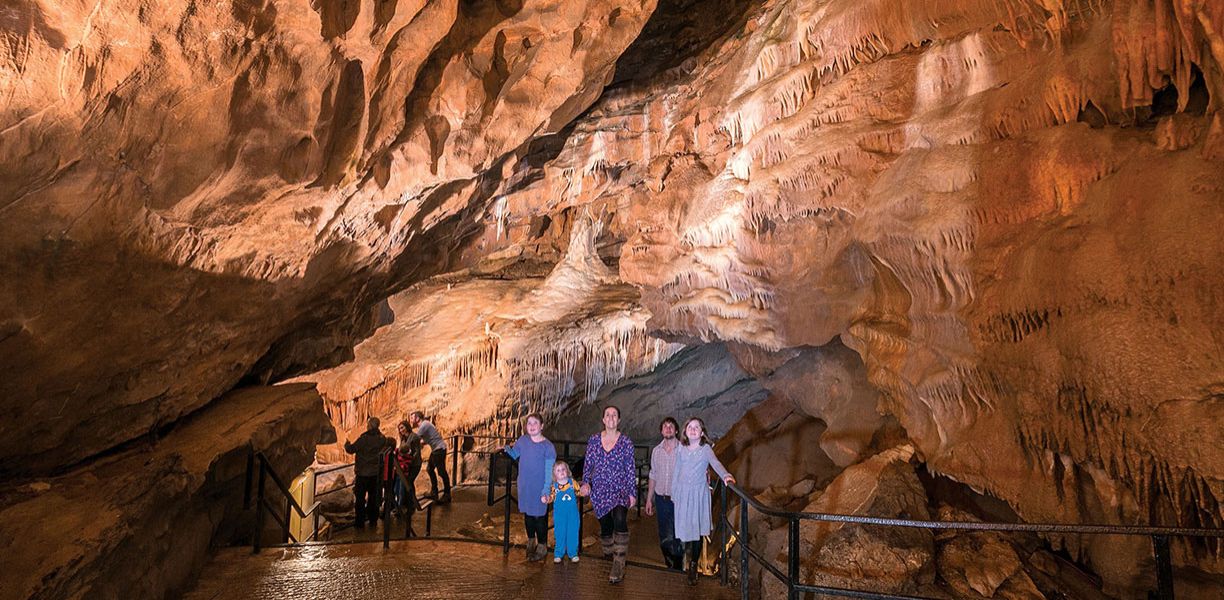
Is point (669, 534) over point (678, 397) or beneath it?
beneath

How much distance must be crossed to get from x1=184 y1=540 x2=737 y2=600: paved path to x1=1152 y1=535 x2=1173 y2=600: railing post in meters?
2.42

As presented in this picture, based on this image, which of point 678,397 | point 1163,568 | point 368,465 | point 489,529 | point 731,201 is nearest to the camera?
point 1163,568

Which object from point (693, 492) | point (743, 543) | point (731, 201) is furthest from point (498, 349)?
point (743, 543)

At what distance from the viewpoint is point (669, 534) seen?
5863 millimetres

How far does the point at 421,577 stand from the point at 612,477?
5.23 feet

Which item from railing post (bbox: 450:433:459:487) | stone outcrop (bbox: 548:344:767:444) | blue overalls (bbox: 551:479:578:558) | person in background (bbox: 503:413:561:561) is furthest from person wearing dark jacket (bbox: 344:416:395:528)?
stone outcrop (bbox: 548:344:767:444)

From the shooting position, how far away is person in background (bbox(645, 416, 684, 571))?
5.37 meters

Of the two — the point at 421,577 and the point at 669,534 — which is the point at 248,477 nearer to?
the point at 421,577

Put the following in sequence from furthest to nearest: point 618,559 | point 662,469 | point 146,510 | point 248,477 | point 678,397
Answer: point 678,397 < point 248,477 < point 662,469 < point 618,559 < point 146,510

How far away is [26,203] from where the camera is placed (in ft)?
12.1

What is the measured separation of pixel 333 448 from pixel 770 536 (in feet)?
32.8

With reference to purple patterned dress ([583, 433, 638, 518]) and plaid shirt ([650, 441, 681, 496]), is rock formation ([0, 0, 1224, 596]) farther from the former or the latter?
purple patterned dress ([583, 433, 638, 518])

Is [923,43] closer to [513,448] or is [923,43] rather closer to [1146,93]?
[1146,93]

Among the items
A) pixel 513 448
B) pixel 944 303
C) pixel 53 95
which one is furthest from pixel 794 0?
pixel 53 95
